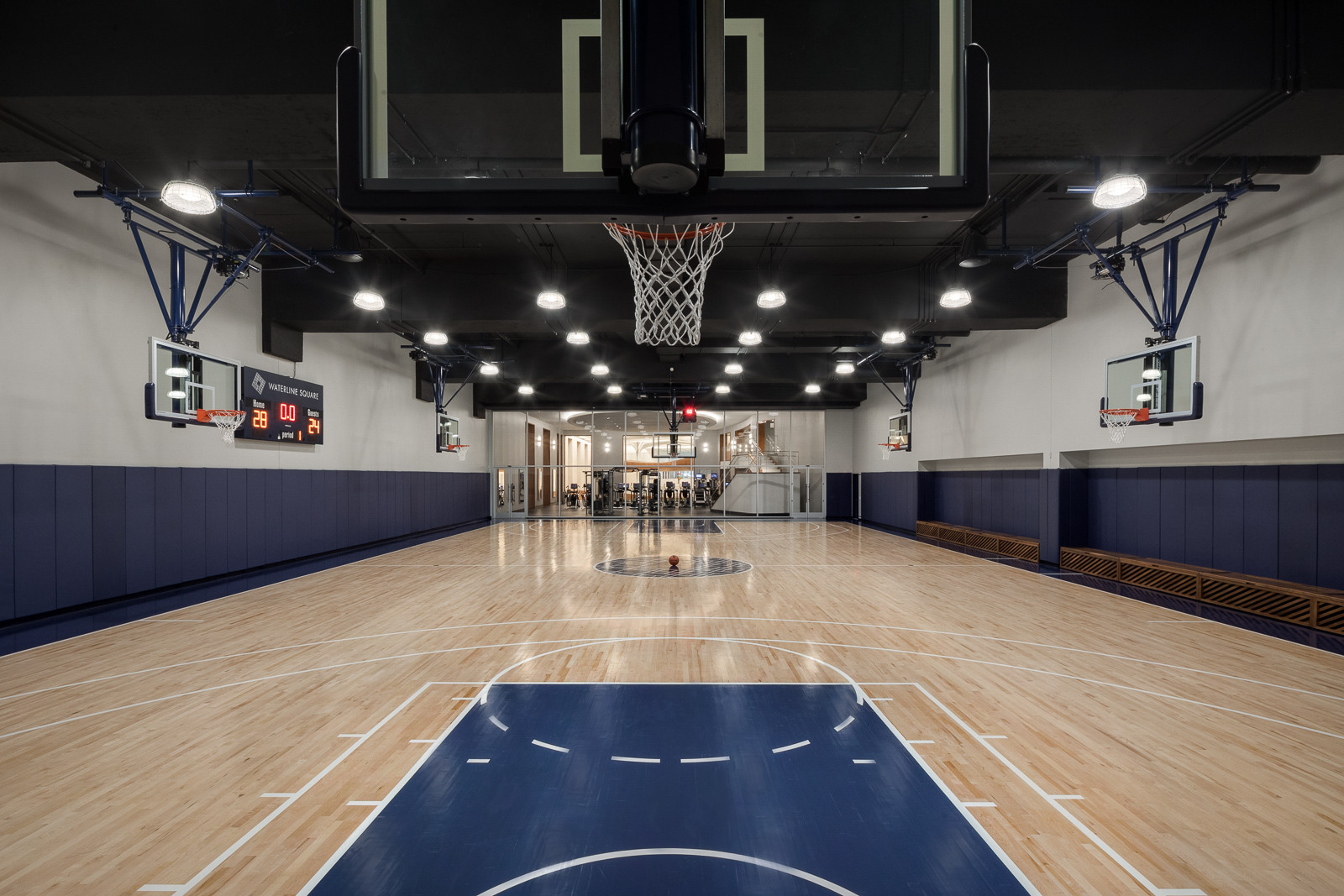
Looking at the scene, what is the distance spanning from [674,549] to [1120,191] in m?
9.27

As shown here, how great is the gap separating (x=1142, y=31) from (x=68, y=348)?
32.0ft

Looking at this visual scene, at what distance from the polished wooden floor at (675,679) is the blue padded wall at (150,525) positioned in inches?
47.3

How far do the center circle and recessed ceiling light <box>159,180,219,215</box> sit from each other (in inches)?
258

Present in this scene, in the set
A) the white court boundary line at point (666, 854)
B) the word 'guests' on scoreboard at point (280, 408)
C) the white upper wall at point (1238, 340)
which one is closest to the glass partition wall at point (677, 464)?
the word 'guests' on scoreboard at point (280, 408)

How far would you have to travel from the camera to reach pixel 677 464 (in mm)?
21234

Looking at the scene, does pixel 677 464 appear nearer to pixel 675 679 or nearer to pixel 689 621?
pixel 689 621

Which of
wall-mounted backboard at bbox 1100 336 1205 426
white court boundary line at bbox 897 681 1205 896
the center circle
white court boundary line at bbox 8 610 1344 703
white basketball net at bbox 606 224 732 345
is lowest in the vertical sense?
the center circle

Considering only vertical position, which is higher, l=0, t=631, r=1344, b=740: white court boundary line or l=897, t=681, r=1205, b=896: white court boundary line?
l=897, t=681, r=1205, b=896: white court boundary line

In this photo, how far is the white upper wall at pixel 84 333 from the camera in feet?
19.6

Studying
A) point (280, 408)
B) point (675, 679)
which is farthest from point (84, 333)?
point (675, 679)

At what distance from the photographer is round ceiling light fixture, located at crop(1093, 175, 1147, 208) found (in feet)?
15.4

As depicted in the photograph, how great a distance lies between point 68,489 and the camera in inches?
255

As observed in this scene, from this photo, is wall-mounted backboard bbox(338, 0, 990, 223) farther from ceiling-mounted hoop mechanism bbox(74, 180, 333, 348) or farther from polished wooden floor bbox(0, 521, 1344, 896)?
ceiling-mounted hoop mechanism bbox(74, 180, 333, 348)

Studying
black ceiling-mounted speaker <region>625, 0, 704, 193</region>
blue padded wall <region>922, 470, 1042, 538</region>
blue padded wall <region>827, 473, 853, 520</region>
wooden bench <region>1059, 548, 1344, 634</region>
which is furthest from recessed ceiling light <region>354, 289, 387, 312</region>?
blue padded wall <region>827, 473, 853, 520</region>
